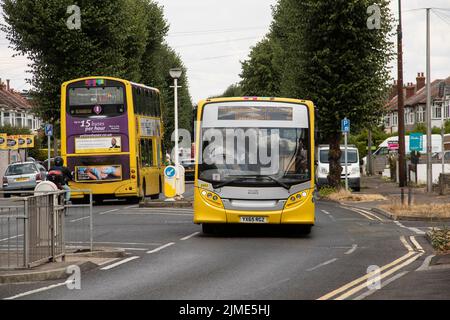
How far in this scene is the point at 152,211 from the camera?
29344mm

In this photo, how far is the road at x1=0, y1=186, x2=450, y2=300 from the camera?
11508mm

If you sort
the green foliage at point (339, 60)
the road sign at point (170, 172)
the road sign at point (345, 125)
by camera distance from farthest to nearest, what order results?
the green foliage at point (339, 60) → the road sign at point (345, 125) → the road sign at point (170, 172)

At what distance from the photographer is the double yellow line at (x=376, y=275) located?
11305 mm

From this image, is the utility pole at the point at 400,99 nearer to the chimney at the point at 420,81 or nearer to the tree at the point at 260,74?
the tree at the point at 260,74

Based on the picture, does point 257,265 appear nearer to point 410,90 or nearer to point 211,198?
point 211,198

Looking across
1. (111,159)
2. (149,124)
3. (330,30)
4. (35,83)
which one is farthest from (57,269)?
(35,83)

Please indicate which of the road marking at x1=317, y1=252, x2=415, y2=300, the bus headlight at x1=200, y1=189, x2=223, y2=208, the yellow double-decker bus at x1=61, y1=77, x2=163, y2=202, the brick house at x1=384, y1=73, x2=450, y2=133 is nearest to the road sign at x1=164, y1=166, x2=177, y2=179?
the yellow double-decker bus at x1=61, y1=77, x2=163, y2=202

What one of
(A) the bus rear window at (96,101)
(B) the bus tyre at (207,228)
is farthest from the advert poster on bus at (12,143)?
(B) the bus tyre at (207,228)

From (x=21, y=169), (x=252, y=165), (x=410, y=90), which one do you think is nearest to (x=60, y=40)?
(x=21, y=169)

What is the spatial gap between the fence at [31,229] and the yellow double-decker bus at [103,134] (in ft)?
57.3

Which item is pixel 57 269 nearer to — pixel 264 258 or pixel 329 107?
pixel 264 258

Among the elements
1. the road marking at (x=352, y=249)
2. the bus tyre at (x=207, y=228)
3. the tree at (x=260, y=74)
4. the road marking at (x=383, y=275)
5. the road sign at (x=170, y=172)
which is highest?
the tree at (x=260, y=74)
